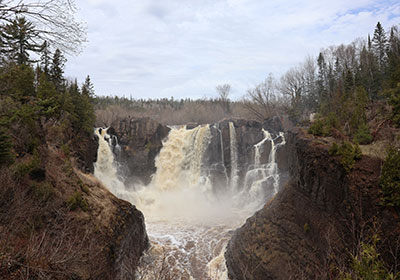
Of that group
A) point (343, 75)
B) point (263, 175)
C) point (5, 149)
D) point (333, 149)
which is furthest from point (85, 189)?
point (343, 75)

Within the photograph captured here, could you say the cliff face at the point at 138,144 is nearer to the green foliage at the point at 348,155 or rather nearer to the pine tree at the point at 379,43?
the green foliage at the point at 348,155

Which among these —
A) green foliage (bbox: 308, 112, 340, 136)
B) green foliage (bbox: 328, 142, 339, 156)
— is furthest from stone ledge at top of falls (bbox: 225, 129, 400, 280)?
green foliage (bbox: 308, 112, 340, 136)

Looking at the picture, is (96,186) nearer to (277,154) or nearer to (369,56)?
(277,154)

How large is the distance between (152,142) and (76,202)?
18.5m

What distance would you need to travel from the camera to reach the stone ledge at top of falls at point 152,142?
26.9m

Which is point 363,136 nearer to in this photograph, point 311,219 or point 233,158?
point 311,219

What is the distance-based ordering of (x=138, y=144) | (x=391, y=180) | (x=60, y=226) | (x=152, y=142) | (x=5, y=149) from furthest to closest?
(x=152, y=142) < (x=138, y=144) < (x=60, y=226) < (x=5, y=149) < (x=391, y=180)

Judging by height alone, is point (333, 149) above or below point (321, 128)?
below

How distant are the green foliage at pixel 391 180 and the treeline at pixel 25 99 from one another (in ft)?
32.5

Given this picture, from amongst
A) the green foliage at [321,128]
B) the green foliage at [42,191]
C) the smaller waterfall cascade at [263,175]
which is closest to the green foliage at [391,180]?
the green foliage at [321,128]

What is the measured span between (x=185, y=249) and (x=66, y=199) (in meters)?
7.74

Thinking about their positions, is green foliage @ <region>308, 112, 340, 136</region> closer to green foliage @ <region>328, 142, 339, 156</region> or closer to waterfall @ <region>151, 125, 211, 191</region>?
green foliage @ <region>328, 142, 339, 156</region>

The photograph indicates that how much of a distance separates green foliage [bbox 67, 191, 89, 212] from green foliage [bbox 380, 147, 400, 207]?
11.6 metres

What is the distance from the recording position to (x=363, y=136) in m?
10.8
